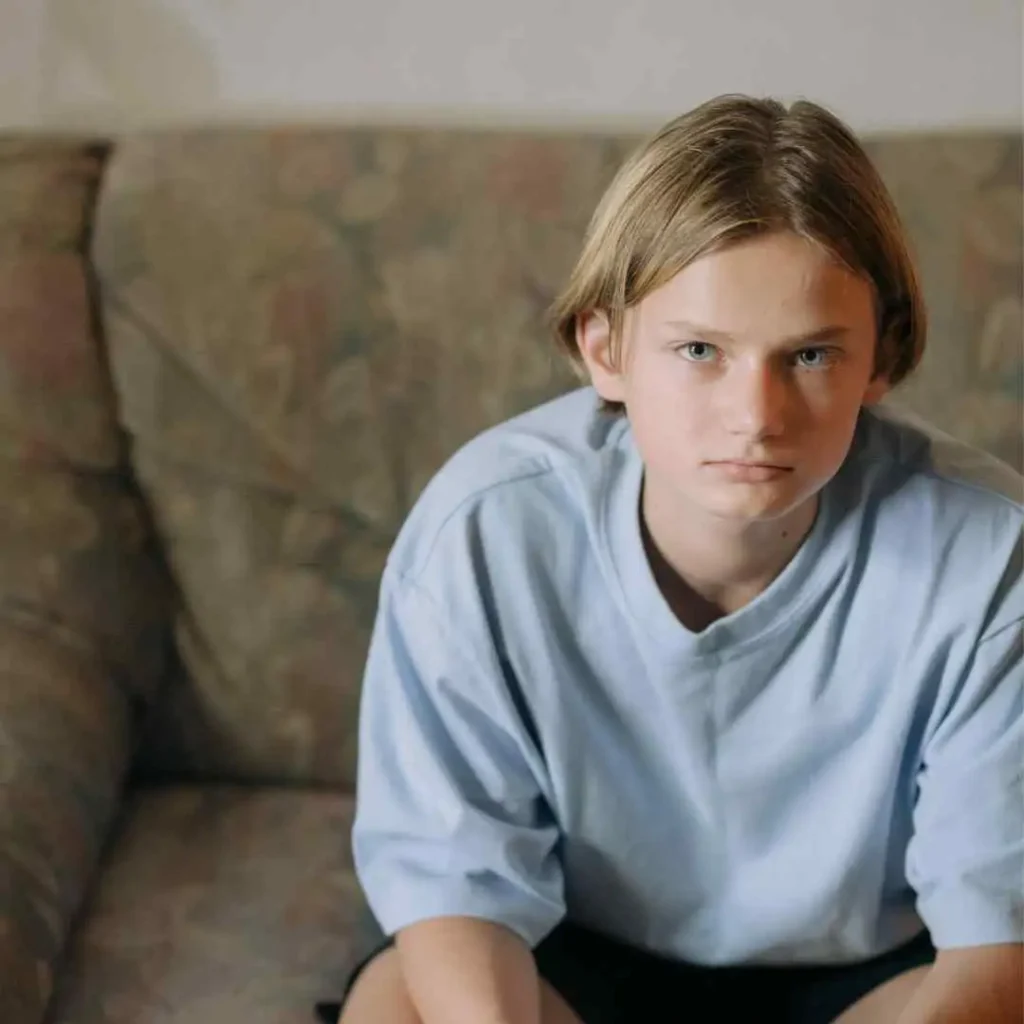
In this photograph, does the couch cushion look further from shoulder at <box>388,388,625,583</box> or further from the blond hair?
the blond hair

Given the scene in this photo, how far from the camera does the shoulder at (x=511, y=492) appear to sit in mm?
928

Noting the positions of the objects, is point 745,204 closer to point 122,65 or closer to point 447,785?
point 447,785

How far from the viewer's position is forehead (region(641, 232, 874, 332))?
744 millimetres

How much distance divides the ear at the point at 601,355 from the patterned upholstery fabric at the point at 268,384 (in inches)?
12.7

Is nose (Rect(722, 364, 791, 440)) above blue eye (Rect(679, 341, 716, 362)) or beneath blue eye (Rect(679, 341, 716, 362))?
beneath

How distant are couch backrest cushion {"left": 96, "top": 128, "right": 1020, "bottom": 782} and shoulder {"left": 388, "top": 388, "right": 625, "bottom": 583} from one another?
0.25m

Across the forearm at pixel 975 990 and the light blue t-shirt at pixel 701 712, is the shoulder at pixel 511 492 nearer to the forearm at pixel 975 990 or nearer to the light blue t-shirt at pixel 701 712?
the light blue t-shirt at pixel 701 712

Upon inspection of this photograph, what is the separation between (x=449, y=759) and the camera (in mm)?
965

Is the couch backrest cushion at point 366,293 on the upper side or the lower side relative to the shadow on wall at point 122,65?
lower

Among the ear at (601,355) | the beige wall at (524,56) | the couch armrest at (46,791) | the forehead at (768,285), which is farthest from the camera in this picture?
the beige wall at (524,56)

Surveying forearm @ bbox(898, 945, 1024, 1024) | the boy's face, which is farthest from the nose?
forearm @ bbox(898, 945, 1024, 1024)

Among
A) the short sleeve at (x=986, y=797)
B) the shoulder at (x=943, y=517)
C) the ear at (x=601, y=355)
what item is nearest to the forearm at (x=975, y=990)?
the short sleeve at (x=986, y=797)

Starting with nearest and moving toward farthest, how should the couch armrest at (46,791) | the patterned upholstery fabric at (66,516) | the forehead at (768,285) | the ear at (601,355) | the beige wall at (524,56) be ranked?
the forehead at (768,285)
the ear at (601,355)
the couch armrest at (46,791)
the patterned upholstery fabric at (66,516)
the beige wall at (524,56)

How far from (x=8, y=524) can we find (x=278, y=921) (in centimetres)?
43
